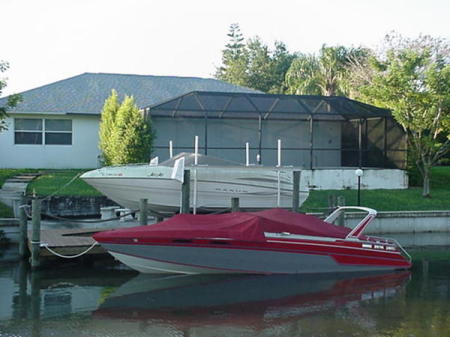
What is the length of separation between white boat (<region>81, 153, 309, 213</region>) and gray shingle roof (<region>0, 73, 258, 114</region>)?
429 inches

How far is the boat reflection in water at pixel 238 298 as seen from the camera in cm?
1041

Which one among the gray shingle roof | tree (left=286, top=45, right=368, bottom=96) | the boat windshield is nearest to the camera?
the boat windshield

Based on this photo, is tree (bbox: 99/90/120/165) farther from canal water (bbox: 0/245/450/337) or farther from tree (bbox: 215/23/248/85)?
tree (bbox: 215/23/248/85)

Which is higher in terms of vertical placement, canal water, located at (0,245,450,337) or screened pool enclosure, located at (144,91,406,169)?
screened pool enclosure, located at (144,91,406,169)

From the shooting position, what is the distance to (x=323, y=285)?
1333cm

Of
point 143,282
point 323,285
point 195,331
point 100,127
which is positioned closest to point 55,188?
point 100,127

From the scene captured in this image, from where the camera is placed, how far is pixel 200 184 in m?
17.5

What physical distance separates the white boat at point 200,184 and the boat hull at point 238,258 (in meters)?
3.02

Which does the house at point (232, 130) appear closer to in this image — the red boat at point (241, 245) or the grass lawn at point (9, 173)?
the grass lawn at point (9, 173)

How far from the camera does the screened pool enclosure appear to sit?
24.8m

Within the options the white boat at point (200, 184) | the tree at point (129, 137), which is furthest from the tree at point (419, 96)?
the tree at point (129, 137)

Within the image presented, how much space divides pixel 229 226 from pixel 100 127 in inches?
544

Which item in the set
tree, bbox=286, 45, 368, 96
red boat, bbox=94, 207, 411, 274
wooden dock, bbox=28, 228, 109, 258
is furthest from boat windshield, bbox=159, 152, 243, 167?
tree, bbox=286, 45, 368, 96

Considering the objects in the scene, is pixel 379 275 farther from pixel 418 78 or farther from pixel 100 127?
pixel 100 127
